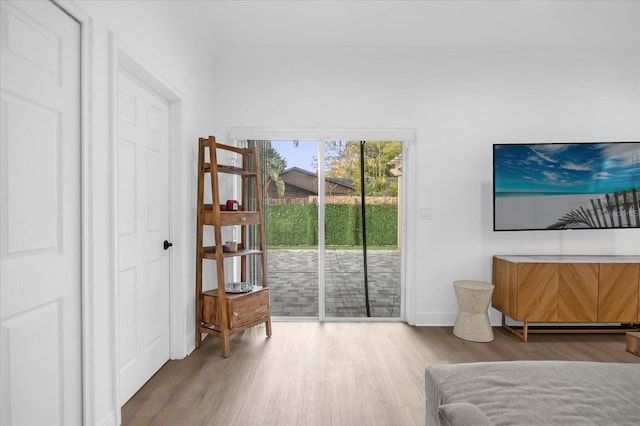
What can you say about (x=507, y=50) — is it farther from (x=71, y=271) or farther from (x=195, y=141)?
(x=71, y=271)

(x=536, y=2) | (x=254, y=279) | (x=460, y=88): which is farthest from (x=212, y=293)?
(x=536, y=2)

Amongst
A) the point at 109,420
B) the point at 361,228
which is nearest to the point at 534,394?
the point at 109,420

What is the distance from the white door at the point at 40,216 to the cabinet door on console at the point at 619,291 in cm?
398

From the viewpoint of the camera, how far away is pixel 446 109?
3.67 m

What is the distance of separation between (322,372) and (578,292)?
95.4 inches

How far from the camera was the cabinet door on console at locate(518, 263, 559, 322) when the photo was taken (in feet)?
10.3

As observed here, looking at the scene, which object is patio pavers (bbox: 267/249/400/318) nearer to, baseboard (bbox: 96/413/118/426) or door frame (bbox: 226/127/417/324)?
door frame (bbox: 226/127/417/324)

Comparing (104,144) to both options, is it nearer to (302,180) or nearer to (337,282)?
(302,180)

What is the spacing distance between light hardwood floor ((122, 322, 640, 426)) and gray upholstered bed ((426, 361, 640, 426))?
30.8 inches

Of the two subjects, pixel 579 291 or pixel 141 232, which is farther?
pixel 579 291

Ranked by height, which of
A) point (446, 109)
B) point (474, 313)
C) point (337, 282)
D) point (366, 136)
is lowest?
point (474, 313)

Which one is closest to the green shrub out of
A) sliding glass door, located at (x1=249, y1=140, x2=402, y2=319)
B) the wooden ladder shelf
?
sliding glass door, located at (x1=249, y1=140, x2=402, y2=319)

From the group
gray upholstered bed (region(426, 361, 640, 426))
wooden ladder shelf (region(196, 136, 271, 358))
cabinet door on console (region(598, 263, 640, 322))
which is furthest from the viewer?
cabinet door on console (region(598, 263, 640, 322))

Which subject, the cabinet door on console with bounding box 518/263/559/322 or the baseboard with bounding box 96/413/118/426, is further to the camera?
the cabinet door on console with bounding box 518/263/559/322
